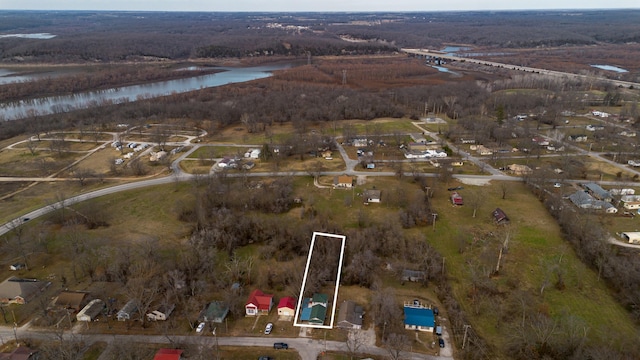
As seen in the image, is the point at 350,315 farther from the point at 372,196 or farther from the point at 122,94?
the point at 122,94

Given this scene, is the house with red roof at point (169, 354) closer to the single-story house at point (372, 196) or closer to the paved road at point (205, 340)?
the paved road at point (205, 340)

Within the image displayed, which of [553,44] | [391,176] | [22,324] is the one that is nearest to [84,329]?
[22,324]

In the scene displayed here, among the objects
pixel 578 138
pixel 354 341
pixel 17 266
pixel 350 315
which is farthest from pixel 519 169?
pixel 17 266

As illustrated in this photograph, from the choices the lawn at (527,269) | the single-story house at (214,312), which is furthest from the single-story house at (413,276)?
the single-story house at (214,312)

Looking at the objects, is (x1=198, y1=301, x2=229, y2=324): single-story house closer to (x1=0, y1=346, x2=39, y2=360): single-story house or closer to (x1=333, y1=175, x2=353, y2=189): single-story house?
(x1=0, y1=346, x2=39, y2=360): single-story house

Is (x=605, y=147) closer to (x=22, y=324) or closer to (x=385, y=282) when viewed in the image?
(x=385, y=282)

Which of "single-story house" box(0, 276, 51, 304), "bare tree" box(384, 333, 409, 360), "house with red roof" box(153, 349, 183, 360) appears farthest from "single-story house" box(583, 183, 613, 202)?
"single-story house" box(0, 276, 51, 304)
